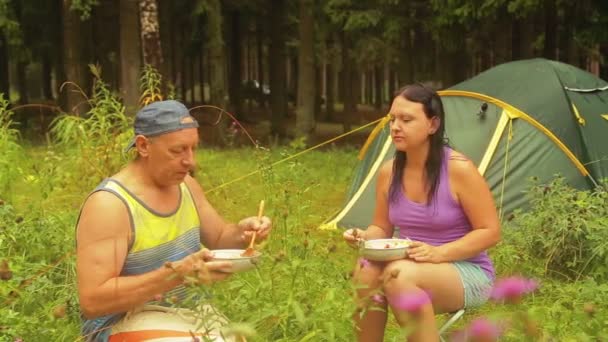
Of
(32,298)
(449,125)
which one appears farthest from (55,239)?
(449,125)

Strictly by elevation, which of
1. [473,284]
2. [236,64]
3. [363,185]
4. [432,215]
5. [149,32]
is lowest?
[363,185]

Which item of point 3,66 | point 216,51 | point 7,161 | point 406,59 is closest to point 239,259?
point 7,161

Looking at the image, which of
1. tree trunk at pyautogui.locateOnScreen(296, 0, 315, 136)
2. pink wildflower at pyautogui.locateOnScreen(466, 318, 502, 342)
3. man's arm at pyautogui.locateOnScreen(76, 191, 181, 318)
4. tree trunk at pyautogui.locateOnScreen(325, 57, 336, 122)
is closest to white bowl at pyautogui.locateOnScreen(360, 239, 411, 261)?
man's arm at pyautogui.locateOnScreen(76, 191, 181, 318)

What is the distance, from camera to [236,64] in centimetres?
2388

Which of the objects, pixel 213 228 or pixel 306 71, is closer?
pixel 213 228

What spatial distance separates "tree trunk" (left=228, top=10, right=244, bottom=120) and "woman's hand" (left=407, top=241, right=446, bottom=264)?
1909cm

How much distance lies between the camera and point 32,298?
13.9 feet

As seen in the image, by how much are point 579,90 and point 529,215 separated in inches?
80.8

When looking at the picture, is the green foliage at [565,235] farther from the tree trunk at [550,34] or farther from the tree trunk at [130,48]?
the tree trunk at [550,34]

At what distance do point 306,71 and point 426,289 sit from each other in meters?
13.2

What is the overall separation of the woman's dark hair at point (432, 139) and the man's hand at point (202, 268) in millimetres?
1056

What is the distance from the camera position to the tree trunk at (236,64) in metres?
22.7

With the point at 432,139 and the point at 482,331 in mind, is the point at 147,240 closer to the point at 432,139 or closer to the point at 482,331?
the point at 432,139

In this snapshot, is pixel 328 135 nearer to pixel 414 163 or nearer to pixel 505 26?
pixel 505 26
